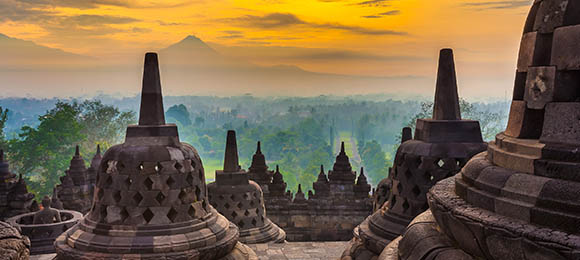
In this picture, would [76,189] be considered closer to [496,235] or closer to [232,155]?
[232,155]

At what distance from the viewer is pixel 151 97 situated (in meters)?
7.32

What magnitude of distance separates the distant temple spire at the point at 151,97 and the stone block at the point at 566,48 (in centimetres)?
537

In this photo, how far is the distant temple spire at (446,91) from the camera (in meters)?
7.19

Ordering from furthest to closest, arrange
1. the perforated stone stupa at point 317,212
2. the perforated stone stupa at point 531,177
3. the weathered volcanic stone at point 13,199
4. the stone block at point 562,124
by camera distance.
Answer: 1. the perforated stone stupa at point 317,212
2. the weathered volcanic stone at point 13,199
3. the stone block at point 562,124
4. the perforated stone stupa at point 531,177

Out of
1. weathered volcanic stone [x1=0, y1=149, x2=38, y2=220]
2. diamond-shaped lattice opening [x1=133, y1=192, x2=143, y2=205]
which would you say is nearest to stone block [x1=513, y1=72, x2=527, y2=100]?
diamond-shaped lattice opening [x1=133, y1=192, x2=143, y2=205]

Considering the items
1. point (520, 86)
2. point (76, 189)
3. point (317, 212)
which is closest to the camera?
point (520, 86)

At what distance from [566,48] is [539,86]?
260 millimetres

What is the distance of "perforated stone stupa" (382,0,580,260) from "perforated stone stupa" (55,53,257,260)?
13.2 feet

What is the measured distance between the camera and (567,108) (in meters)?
3.00

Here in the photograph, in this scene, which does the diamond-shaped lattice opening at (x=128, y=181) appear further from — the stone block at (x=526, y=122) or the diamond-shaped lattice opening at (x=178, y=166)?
the stone block at (x=526, y=122)

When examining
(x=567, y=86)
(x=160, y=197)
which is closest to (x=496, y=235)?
(x=567, y=86)

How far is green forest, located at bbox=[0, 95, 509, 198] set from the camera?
41406mm

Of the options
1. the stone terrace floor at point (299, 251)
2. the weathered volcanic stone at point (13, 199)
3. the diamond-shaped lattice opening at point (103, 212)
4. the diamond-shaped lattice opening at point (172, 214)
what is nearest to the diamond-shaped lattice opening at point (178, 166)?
the diamond-shaped lattice opening at point (172, 214)

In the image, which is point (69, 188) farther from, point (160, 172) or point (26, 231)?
point (160, 172)
